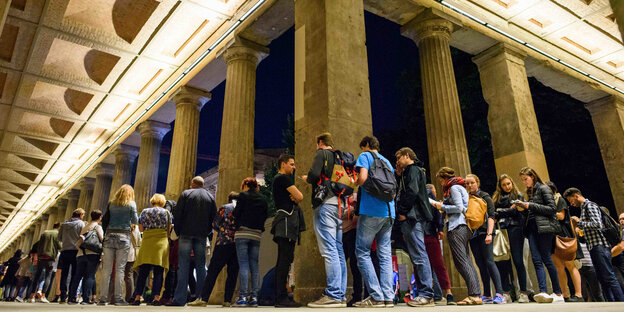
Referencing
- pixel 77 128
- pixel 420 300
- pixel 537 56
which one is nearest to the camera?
pixel 420 300

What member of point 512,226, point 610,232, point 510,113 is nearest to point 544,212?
point 512,226

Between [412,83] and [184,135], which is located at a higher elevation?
[412,83]

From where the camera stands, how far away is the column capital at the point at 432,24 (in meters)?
9.99

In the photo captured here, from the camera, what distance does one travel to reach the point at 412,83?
21062 mm

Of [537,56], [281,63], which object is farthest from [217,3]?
[281,63]

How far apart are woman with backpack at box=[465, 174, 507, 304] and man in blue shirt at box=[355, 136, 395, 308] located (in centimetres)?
191

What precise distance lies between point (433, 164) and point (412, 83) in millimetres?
12634

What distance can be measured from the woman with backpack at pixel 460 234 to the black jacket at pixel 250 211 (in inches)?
88.9

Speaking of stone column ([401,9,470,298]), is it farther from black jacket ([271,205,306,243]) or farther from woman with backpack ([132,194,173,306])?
woman with backpack ([132,194,173,306])

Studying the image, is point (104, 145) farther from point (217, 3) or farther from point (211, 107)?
point (211, 107)

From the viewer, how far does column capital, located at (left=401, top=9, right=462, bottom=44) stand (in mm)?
9992

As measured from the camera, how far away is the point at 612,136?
48.1ft

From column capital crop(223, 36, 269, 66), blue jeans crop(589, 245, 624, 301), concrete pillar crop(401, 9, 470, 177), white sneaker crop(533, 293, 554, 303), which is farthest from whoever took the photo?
column capital crop(223, 36, 269, 66)

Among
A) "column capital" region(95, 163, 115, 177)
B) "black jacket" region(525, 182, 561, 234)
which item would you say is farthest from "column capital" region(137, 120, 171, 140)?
"black jacket" region(525, 182, 561, 234)
